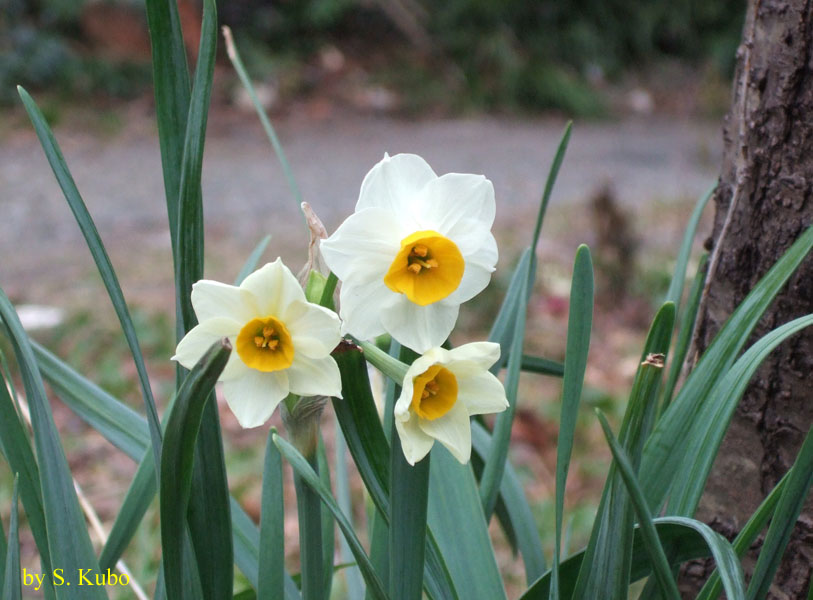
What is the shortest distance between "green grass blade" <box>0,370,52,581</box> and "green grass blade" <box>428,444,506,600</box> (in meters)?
0.31

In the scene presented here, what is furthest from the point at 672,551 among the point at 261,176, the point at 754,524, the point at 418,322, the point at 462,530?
the point at 261,176

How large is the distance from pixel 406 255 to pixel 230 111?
522 cm

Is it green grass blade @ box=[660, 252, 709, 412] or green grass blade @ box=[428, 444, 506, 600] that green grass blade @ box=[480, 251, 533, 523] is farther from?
green grass blade @ box=[660, 252, 709, 412]

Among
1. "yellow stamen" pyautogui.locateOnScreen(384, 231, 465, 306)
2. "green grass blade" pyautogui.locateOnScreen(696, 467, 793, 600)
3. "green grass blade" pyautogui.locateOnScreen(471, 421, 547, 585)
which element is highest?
"yellow stamen" pyautogui.locateOnScreen(384, 231, 465, 306)

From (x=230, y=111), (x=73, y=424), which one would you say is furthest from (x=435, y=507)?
(x=230, y=111)

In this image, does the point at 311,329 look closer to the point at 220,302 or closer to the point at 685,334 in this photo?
the point at 220,302

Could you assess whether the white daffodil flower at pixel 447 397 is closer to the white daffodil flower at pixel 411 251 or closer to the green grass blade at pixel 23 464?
the white daffodil flower at pixel 411 251

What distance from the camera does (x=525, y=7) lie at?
6070 mm

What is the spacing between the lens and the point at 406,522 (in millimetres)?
524

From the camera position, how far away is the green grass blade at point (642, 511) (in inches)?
17.9

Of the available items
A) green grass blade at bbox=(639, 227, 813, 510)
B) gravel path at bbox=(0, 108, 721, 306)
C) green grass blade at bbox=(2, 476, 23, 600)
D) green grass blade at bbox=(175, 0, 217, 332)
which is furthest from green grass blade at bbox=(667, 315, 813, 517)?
gravel path at bbox=(0, 108, 721, 306)

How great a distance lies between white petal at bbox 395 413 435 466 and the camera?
18.7 inches

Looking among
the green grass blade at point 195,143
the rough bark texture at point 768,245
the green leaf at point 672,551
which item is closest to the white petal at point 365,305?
the green grass blade at point 195,143

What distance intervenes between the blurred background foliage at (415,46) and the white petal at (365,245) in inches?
209
